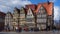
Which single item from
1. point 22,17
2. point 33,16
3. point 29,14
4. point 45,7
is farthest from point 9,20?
point 45,7

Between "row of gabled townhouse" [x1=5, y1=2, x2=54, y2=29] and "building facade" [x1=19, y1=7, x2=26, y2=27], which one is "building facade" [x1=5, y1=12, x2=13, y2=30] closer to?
"row of gabled townhouse" [x1=5, y1=2, x2=54, y2=29]

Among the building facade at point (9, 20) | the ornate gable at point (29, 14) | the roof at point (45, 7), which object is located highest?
the roof at point (45, 7)

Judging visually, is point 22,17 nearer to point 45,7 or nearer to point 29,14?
point 29,14

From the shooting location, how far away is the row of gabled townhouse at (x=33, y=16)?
13672 mm

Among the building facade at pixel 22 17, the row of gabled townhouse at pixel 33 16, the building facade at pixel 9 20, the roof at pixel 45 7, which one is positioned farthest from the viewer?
the building facade at pixel 22 17

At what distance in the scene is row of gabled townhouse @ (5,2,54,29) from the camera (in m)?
13.7

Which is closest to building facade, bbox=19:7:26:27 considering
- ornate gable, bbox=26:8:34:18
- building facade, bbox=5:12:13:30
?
ornate gable, bbox=26:8:34:18

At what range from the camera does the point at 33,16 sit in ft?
48.7

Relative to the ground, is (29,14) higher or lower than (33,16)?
higher

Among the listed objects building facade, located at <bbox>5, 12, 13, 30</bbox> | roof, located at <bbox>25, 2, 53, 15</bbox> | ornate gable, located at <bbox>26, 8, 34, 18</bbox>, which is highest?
roof, located at <bbox>25, 2, 53, 15</bbox>

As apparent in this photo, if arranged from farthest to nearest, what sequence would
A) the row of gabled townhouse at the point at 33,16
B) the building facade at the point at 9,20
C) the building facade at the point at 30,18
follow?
the building facade at the point at 30,18 < the row of gabled townhouse at the point at 33,16 < the building facade at the point at 9,20

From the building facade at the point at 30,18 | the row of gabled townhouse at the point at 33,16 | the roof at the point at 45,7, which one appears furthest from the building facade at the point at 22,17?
the roof at the point at 45,7

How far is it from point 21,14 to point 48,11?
2197 mm

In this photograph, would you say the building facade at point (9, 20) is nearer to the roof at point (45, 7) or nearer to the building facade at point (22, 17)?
the building facade at point (22, 17)
